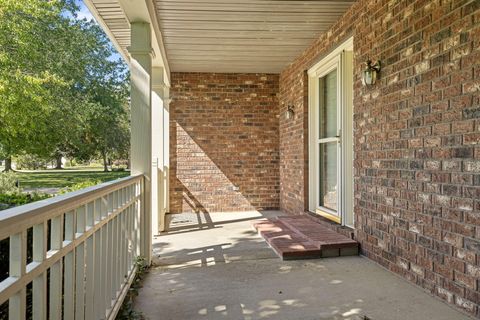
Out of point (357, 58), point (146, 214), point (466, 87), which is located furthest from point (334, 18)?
point (146, 214)

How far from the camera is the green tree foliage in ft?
36.4

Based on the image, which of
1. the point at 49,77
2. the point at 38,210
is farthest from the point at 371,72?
the point at 49,77

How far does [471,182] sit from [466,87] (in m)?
0.63

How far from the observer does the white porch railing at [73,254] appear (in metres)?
1.13

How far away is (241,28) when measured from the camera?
15.9ft

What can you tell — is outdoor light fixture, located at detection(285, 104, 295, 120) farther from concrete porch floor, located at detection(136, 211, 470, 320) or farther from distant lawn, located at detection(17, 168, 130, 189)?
distant lawn, located at detection(17, 168, 130, 189)

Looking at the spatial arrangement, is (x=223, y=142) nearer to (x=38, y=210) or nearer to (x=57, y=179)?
(x=38, y=210)

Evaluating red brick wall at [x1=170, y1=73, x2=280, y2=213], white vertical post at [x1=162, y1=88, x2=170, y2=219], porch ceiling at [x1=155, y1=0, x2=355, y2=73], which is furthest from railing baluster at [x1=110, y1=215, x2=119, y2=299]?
red brick wall at [x1=170, y1=73, x2=280, y2=213]

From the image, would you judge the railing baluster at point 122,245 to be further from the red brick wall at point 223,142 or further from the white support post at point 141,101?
the red brick wall at point 223,142

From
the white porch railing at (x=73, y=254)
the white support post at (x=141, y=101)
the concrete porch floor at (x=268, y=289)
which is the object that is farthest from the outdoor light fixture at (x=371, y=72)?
the white porch railing at (x=73, y=254)

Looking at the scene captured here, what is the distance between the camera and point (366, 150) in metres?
3.95

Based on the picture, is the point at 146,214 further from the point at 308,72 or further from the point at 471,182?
the point at 308,72

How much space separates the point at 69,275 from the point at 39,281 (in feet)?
1.07

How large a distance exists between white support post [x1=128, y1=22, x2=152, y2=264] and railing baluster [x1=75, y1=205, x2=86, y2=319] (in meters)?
1.91
